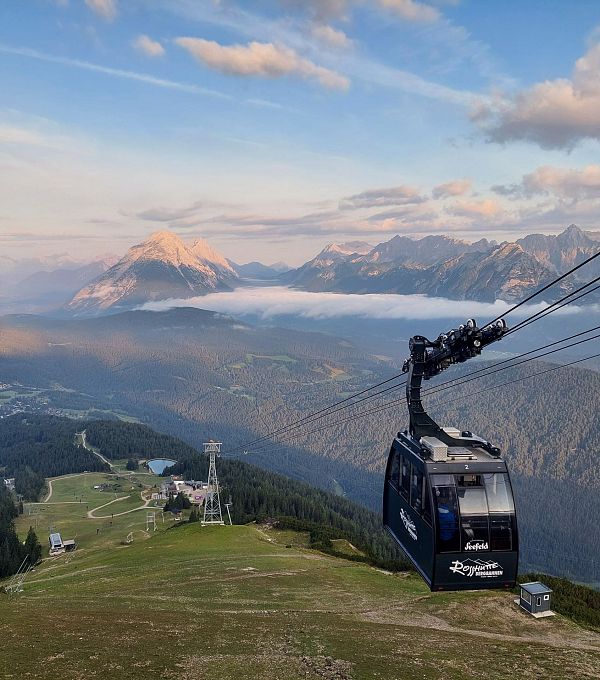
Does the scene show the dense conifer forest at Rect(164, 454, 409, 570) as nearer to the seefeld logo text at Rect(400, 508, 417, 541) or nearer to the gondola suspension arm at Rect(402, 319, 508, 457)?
the seefeld logo text at Rect(400, 508, 417, 541)

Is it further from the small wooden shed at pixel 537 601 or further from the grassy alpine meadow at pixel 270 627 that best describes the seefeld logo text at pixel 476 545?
the small wooden shed at pixel 537 601

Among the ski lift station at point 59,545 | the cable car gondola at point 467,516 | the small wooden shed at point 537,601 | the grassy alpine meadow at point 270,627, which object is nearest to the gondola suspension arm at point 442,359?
the cable car gondola at point 467,516

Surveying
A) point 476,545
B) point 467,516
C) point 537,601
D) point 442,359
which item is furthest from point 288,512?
point 467,516

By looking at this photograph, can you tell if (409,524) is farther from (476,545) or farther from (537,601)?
(537,601)

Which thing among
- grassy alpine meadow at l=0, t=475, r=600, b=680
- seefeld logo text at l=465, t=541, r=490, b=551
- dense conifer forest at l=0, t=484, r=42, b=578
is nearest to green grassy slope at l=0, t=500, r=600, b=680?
grassy alpine meadow at l=0, t=475, r=600, b=680

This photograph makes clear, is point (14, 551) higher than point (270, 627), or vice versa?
point (270, 627)
